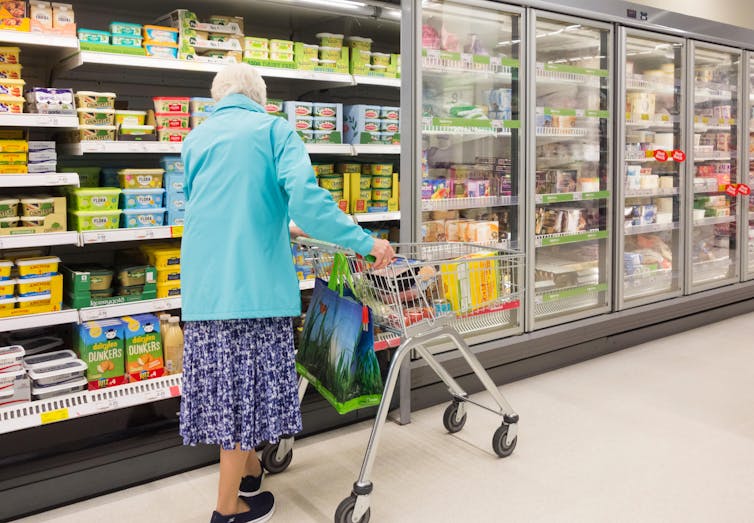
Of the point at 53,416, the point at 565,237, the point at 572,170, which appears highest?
the point at 572,170

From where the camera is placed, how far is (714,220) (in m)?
5.98

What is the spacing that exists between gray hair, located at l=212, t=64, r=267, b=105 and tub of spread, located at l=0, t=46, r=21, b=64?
93 cm

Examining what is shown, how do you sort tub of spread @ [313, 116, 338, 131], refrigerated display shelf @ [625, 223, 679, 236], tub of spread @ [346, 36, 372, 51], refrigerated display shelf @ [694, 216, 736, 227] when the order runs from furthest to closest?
refrigerated display shelf @ [694, 216, 736, 227]
refrigerated display shelf @ [625, 223, 679, 236]
tub of spread @ [346, 36, 372, 51]
tub of spread @ [313, 116, 338, 131]

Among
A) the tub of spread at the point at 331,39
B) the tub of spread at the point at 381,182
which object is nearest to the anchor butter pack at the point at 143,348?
the tub of spread at the point at 381,182

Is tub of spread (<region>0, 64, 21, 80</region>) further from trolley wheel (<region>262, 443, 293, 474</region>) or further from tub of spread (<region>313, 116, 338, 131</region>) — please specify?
trolley wheel (<region>262, 443, 293, 474</region>)

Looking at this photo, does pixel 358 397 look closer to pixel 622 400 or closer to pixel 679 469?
pixel 679 469

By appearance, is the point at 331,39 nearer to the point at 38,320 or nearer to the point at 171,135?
the point at 171,135

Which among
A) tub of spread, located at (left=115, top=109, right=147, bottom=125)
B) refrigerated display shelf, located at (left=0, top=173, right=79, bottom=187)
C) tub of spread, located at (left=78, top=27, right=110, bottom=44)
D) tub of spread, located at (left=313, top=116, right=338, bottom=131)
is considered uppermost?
tub of spread, located at (left=78, top=27, right=110, bottom=44)

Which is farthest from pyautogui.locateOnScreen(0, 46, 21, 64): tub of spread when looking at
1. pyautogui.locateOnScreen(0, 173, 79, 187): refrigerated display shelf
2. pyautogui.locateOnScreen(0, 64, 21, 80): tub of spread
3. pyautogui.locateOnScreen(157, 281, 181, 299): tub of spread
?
pyautogui.locateOnScreen(157, 281, 181, 299): tub of spread

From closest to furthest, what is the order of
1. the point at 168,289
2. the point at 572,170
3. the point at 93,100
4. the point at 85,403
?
the point at 85,403, the point at 93,100, the point at 168,289, the point at 572,170

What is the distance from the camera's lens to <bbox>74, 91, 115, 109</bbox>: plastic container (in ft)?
9.85

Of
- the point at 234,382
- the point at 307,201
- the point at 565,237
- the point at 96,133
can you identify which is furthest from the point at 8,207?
the point at 565,237

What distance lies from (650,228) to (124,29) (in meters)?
3.96

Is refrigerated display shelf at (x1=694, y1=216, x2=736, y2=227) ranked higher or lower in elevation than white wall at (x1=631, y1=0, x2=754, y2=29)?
lower
